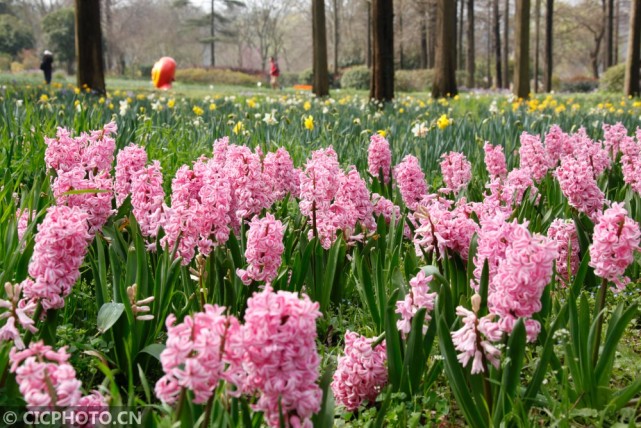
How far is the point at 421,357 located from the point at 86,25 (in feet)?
37.8

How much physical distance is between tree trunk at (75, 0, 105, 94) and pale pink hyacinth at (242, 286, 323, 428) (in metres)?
11.4

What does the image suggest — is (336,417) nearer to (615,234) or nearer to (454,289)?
(454,289)

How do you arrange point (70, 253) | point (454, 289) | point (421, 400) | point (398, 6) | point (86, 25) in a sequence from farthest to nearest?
point (398, 6) → point (86, 25) → point (454, 289) → point (421, 400) → point (70, 253)

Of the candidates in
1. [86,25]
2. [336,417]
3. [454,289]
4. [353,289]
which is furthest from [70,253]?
[86,25]

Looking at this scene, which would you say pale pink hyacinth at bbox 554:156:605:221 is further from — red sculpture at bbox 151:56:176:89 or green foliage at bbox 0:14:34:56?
green foliage at bbox 0:14:34:56

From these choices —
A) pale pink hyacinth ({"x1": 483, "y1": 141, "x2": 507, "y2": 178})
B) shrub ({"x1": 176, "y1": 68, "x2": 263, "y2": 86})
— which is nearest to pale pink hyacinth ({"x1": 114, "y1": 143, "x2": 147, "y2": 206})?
pale pink hyacinth ({"x1": 483, "y1": 141, "x2": 507, "y2": 178})

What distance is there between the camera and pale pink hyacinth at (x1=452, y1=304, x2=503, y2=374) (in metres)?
1.53

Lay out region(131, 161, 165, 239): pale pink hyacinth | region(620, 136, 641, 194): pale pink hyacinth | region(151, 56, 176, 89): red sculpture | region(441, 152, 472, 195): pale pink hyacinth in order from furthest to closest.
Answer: region(151, 56, 176, 89): red sculpture
region(441, 152, 472, 195): pale pink hyacinth
region(620, 136, 641, 194): pale pink hyacinth
region(131, 161, 165, 239): pale pink hyacinth

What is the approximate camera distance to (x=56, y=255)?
5.31 ft

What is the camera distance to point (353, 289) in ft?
9.69

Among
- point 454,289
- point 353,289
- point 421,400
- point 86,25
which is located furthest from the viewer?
point 86,25

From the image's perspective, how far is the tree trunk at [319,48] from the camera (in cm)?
1600

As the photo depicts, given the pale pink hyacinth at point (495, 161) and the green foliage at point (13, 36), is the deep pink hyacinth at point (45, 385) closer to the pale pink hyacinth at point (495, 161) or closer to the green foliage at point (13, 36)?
the pale pink hyacinth at point (495, 161)

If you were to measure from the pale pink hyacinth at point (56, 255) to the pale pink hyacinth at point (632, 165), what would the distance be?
280 cm
